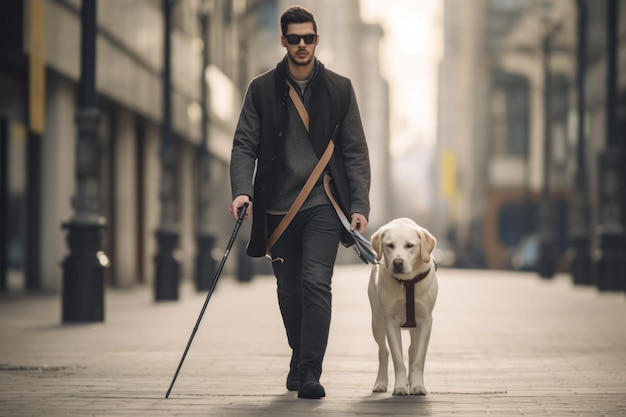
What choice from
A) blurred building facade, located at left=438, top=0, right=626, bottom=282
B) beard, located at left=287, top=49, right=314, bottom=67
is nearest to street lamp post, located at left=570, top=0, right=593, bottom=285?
blurred building facade, located at left=438, top=0, right=626, bottom=282

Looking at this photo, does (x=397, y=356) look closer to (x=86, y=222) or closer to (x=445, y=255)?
(x=86, y=222)

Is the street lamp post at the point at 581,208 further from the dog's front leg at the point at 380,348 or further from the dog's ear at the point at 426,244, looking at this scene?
the dog's ear at the point at 426,244

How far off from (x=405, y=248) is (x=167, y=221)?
14.8m

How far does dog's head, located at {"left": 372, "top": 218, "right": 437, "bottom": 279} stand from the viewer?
24.3 ft

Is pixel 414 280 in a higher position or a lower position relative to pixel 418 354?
higher

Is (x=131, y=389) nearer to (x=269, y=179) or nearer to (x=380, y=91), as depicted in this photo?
(x=269, y=179)

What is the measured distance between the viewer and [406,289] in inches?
296

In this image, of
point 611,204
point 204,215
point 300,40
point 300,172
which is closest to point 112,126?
point 204,215

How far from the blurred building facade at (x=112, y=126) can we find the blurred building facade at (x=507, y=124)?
18.5 m

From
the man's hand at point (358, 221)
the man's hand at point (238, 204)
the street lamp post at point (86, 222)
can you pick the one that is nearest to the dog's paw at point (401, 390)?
the man's hand at point (358, 221)

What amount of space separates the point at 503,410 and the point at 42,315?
9.99 meters

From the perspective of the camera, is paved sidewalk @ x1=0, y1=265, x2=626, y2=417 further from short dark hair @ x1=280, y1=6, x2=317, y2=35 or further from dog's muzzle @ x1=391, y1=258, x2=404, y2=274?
short dark hair @ x1=280, y1=6, x2=317, y2=35

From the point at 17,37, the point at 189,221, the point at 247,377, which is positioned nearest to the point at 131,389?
the point at 247,377

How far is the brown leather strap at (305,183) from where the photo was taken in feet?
24.9
